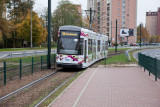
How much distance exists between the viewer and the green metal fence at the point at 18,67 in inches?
470

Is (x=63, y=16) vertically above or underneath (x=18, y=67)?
above

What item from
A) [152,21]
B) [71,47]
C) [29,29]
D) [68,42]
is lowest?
[71,47]

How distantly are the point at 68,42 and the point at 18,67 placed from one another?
481 cm

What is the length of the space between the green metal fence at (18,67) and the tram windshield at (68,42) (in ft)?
6.05

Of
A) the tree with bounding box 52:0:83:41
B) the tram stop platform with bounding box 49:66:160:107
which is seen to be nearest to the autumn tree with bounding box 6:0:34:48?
the tree with bounding box 52:0:83:41

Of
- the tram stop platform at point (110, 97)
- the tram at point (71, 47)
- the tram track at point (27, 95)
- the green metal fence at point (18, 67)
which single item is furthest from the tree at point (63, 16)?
the tram stop platform at point (110, 97)

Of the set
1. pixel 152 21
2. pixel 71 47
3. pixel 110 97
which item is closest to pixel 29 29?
pixel 71 47

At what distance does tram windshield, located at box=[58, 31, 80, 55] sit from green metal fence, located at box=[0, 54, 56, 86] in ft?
6.05

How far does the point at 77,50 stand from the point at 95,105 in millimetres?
10148

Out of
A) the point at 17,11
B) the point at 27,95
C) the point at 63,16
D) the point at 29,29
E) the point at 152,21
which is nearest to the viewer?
the point at 27,95

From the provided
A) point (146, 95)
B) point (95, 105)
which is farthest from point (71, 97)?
point (146, 95)

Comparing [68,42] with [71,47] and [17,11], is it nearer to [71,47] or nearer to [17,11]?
[71,47]

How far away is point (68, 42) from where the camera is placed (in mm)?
17344

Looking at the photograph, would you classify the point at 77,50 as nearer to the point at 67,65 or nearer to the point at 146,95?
the point at 67,65
